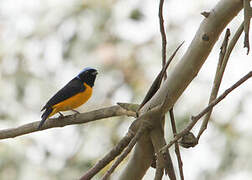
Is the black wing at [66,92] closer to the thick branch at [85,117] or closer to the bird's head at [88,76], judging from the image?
the bird's head at [88,76]

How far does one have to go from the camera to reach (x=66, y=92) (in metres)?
4.92

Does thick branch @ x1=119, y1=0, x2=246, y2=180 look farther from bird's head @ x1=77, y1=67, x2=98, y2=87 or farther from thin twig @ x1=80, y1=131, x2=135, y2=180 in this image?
bird's head @ x1=77, y1=67, x2=98, y2=87

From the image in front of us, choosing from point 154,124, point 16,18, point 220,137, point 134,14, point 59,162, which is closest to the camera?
point 154,124

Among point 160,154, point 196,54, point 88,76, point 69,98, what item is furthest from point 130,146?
point 88,76

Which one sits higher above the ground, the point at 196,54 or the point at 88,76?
the point at 196,54

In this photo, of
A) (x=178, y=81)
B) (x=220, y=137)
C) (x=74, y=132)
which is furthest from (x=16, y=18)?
(x=178, y=81)

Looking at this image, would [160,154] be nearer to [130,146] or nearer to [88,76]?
[130,146]

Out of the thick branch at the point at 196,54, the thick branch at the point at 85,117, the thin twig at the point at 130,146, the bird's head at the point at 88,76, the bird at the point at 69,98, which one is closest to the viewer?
the thin twig at the point at 130,146

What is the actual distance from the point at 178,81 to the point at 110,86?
6311 millimetres

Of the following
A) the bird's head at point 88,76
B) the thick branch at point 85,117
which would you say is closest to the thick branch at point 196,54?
the thick branch at point 85,117

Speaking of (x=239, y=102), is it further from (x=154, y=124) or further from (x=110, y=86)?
(x=154, y=124)

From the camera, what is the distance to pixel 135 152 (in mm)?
1969

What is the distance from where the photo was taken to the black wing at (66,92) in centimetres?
478

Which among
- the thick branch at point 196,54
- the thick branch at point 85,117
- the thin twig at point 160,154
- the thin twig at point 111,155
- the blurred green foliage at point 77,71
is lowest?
the blurred green foliage at point 77,71
